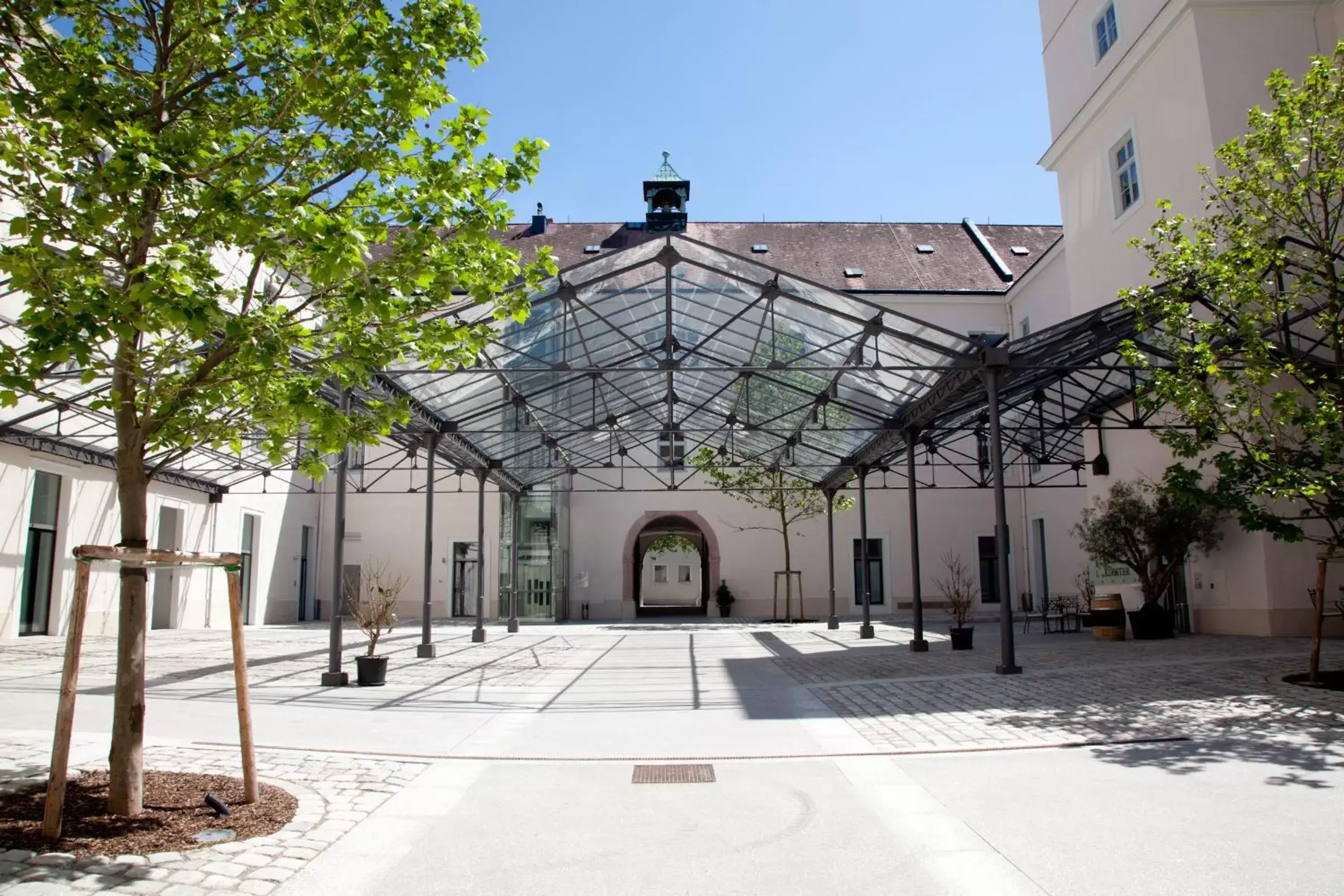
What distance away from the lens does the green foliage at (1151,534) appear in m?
15.7

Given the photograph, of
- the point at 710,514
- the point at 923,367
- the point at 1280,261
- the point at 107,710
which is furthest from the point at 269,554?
the point at 1280,261

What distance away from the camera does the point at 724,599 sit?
28.3 meters

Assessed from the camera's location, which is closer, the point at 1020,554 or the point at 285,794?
the point at 285,794

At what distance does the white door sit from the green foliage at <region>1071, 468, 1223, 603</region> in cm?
2037

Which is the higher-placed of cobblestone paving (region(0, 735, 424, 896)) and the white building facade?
the white building facade

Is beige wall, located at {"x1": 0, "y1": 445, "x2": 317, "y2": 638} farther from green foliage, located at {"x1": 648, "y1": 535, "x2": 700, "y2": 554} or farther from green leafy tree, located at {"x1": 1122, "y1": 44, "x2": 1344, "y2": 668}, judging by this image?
green foliage, located at {"x1": 648, "y1": 535, "x2": 700, "y2": 554}

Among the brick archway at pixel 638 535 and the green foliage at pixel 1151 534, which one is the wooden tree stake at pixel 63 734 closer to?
the green foliage at pixel 1151 534

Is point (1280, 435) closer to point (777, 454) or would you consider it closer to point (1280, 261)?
point (1280, 261)

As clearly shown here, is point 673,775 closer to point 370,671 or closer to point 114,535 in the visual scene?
point 370,671

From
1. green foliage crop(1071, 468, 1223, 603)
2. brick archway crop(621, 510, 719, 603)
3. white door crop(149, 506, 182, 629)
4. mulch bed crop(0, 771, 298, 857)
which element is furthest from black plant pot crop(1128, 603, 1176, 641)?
white door crop(149, 506, 182, 629)

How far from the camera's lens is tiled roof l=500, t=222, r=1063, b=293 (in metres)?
29.3

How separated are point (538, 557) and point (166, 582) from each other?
941 centimetres

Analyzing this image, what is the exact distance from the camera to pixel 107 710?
8.45 metres

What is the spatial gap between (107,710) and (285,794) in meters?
4.41
